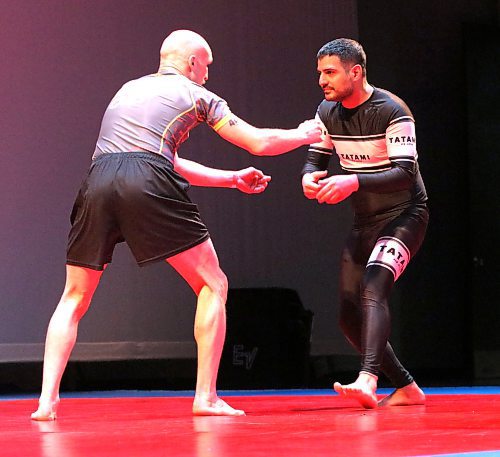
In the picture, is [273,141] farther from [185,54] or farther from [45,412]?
[45,412]

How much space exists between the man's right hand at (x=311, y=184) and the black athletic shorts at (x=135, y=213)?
1.84 feet

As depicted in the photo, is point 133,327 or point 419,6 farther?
point 419,6

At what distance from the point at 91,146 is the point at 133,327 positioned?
51.7 inches

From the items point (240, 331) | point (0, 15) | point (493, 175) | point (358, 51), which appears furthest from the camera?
point (493, 175)

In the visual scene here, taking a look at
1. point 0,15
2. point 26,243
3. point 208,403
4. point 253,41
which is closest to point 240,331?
point 26,243

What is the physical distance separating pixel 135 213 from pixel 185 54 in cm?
76

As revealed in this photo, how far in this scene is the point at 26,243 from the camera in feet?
21.2

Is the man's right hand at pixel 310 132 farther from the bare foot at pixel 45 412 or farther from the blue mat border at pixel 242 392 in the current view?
the blue mat border at pixel 242 392

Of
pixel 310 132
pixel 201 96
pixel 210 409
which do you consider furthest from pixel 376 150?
pixel 210 409

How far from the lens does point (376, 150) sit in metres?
4.35

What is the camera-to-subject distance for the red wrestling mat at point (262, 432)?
2.50 m

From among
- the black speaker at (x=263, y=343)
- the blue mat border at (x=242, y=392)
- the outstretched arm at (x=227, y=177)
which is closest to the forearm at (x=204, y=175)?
the outstretched arm at (x=227, y=177)

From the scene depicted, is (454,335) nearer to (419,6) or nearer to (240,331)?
(240,331)

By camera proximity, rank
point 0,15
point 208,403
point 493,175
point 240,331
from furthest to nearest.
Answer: point 493,175, point 240,331, point 0,15, point 208,403
